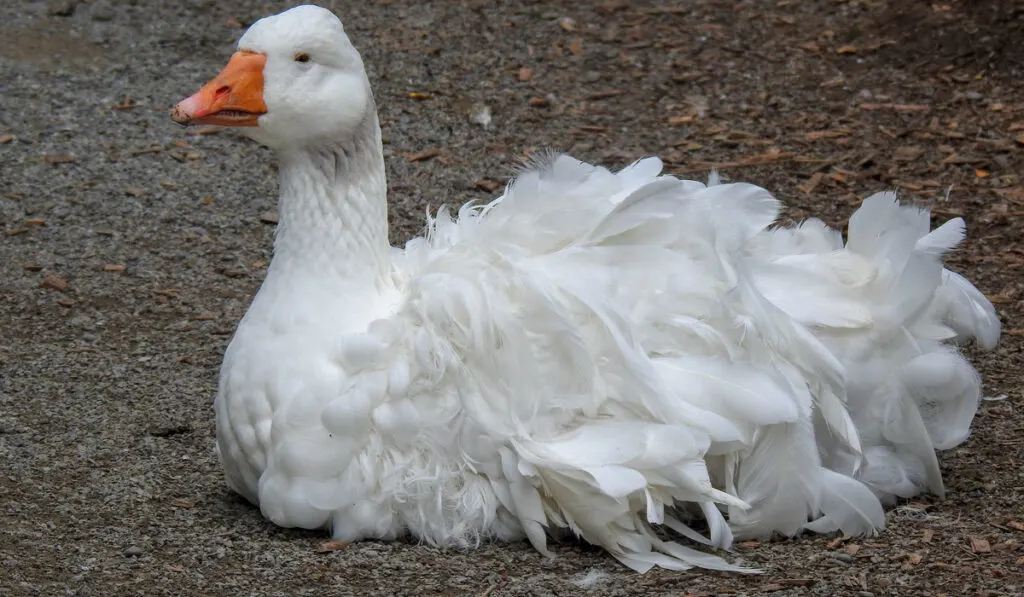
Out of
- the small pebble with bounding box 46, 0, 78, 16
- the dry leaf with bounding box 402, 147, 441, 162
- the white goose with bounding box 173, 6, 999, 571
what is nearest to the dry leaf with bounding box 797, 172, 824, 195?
the dry leaf with bounding box 402, 147, 441, 162

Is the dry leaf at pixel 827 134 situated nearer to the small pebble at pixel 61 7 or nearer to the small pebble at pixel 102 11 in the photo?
the small pebble at pixel 102 11

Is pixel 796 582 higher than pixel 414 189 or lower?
higher

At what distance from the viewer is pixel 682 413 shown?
4.21 meters

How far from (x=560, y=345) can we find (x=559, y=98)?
4.68 m

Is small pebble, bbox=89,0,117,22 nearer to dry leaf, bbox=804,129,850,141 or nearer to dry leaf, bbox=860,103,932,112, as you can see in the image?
A: dry leaf, bbox=804,129,850,141

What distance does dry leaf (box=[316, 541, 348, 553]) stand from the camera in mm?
4289

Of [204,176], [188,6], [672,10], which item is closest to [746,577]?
[204,176]

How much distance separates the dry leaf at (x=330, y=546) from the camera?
14.1 feet

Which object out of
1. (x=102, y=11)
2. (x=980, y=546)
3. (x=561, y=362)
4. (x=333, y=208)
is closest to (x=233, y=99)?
(x=333, y=208)

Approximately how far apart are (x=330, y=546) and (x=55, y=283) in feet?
9.69

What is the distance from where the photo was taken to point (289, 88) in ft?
14.6

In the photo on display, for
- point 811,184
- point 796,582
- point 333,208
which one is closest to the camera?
point 796,582

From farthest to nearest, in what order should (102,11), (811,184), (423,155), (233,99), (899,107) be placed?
(102,11) → (899,107) → (423,155) → (811,184) → (233,99)

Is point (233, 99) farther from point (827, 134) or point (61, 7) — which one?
point (61, 7)
